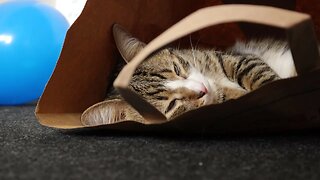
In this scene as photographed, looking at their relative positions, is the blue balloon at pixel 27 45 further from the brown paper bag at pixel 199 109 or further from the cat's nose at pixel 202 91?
the cat's nose at pixel 202 91

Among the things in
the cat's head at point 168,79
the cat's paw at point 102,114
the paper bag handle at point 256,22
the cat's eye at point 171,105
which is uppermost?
the paper bag handle at point 256,22

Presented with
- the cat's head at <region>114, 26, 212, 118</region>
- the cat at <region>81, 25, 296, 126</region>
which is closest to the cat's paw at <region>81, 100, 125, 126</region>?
the cat at <region>81, 25, 296, 126</region>

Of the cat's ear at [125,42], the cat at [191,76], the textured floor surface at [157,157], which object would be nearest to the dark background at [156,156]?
the textured floor surface at [157,157]

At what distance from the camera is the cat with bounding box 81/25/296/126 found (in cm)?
123

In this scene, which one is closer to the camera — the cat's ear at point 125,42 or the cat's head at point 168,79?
the cat's head at point 168,79

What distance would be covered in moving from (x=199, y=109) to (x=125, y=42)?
1.68 feet

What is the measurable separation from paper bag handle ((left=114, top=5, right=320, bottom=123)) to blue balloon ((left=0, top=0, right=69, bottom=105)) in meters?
1.14

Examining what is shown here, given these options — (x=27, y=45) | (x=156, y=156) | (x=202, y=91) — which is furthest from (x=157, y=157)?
(x=27, y=45)

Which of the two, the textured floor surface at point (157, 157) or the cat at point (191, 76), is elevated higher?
the cat at point (191, 76)

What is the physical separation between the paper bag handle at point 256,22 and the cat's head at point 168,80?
1.28 ft

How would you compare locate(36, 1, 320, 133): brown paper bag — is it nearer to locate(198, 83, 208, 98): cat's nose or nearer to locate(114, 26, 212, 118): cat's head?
locate(114, 26, 212, 118): cat's head

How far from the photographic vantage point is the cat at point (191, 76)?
123 centimetres

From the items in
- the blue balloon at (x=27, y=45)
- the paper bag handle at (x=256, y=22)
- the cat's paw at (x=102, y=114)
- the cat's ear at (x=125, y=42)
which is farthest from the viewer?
the blue balloon at (x=27, y=45)

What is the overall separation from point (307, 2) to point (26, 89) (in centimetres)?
119
